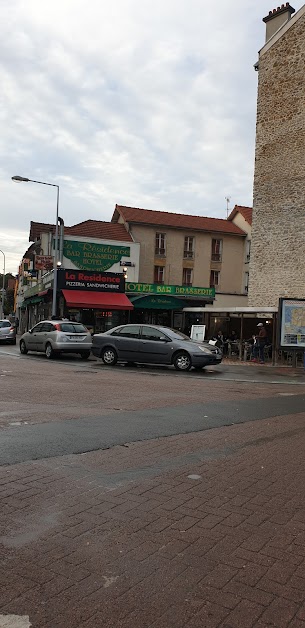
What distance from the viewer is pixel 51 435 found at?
664cm

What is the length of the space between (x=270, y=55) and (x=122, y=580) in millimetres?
34884

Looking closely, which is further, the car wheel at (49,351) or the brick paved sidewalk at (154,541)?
the car wheel at (49,351)

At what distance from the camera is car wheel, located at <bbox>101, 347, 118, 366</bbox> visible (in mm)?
18188

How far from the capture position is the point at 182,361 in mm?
17016

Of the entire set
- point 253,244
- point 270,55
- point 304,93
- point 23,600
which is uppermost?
point 270,55

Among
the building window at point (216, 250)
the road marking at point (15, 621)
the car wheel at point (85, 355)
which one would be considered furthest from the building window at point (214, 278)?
the road marking at point (15, 621)

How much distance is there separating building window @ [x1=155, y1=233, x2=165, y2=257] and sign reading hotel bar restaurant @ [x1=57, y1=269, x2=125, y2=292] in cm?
941

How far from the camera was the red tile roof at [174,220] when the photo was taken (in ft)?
129

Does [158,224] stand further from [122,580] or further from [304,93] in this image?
[122,580]

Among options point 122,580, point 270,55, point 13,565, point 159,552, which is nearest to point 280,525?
point 159,552

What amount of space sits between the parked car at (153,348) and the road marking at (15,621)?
46.6 feet

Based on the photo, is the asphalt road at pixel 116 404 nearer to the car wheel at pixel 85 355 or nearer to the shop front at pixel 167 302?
Answer: the car wheel at pixel 85 355

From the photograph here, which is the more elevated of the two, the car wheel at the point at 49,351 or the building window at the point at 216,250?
the building window at the point at 216,250

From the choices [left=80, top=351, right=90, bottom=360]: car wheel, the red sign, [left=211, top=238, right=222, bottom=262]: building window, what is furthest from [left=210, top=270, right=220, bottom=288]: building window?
[left=80, top=351, right=90, bottom=360]: car wheel
